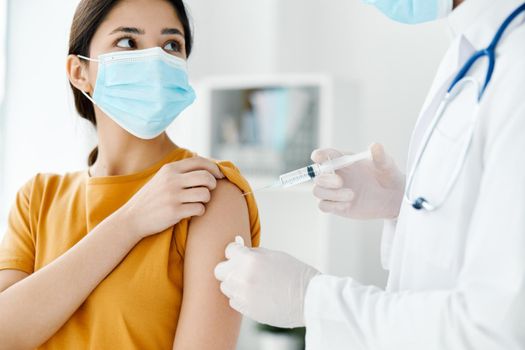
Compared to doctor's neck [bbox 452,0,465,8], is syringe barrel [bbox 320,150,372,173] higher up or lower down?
lower down

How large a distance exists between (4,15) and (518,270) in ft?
8.81

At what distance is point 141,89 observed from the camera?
1435mm

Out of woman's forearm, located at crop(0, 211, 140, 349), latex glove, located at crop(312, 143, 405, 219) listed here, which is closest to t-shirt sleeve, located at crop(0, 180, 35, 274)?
woman's forearm, located at crop(0, 211, 140, 349)

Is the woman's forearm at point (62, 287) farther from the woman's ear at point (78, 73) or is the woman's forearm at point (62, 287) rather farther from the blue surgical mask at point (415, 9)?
the blue surgical mask at point (415, 9)

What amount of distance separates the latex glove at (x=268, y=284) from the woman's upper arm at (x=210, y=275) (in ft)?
0.21

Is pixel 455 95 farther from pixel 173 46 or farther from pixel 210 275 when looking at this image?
pixel 173 46

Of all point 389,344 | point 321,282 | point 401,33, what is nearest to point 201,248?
point 321,282

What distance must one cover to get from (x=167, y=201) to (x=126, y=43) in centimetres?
40

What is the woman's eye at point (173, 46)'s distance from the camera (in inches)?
56.7

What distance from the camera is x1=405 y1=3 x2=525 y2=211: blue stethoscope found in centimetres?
94

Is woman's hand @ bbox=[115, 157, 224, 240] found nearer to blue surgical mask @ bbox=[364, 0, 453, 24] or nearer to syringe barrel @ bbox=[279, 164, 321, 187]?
syringe barrel @ bbox=[279, 164, 321, 187]

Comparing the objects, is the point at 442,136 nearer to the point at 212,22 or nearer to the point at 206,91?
the point at 206,91

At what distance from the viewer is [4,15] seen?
2.89 meters

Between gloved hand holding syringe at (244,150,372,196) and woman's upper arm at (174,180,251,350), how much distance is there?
111 mm
